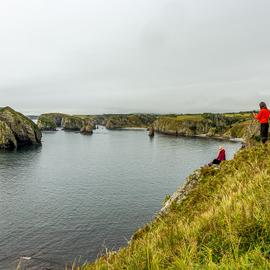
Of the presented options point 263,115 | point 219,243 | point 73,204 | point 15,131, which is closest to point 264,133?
point 263,115

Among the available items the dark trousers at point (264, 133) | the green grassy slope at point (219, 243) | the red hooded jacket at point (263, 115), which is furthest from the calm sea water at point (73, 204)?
the red hooded jacket at point (263, 115)

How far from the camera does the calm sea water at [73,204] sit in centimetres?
3919

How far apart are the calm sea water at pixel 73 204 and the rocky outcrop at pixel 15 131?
3787 centimetres

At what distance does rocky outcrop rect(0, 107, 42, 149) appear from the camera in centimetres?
14075

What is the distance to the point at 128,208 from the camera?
54.9 metres

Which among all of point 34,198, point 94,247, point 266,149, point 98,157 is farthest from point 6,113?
point 266,149

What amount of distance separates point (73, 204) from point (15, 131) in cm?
10820

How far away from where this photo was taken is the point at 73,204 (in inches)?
2245

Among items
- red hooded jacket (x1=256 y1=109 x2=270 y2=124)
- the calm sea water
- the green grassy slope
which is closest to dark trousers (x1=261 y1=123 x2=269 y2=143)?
red hooded jacket (x1=256 y1=109 x2=270 y2=124)

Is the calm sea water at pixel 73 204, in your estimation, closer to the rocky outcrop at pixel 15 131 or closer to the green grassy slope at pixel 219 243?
the green grassy slope at pixel 219 243

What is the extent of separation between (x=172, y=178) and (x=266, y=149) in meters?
65.7

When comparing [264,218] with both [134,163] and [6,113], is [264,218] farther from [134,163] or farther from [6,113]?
[6,113]

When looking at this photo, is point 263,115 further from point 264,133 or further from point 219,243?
point 219,243

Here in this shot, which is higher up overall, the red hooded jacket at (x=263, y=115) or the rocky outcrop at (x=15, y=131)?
the red hooded jacket at (x=263, y=115)
